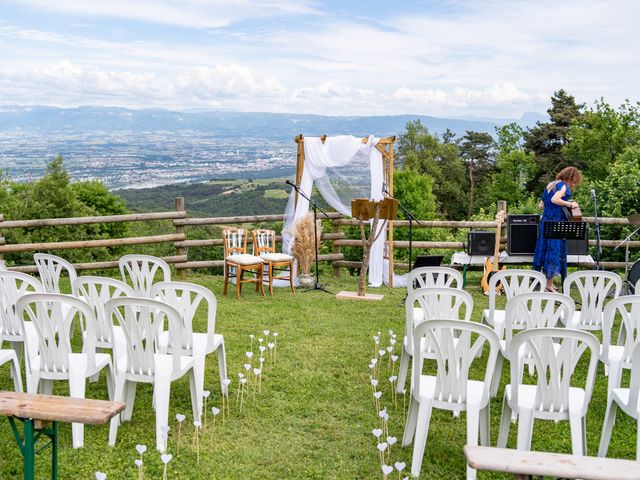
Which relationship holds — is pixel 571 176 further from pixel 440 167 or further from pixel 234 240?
pixel 440 167

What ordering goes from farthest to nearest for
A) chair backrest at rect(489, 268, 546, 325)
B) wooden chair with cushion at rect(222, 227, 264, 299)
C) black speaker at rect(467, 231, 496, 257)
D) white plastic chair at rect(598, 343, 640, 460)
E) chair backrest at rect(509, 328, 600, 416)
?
black speaker at rect(467, 231, 496, 257), wooden chair with cushion at rect(222, 227, 264, 299), chair backrest at rect(489, 268, 546, 325), white plastic chair at rect(598, 343, 640, 460), chair backrest at rect(509, 328, 600, 416)

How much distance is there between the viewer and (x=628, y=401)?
3.32 m

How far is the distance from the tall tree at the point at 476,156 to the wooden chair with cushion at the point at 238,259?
35.5 metres

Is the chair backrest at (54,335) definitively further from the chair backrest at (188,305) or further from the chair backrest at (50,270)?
the chair backrest at (50,270)

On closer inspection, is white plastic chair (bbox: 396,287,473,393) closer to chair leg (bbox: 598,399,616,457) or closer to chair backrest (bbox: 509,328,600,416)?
chair backrest (bbox: 509,328,600,416)

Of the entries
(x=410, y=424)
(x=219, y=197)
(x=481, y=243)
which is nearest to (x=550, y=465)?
(x=410, y=424)

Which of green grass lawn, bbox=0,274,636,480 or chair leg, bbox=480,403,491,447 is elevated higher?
chair leg, bbox=480,403,491,447

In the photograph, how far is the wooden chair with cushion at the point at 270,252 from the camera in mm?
8172

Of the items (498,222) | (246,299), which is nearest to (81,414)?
(246,299)

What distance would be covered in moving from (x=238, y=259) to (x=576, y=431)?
17.6 feet

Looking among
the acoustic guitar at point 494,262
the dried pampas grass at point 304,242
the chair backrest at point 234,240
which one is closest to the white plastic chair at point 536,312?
the acoustic guitar at point 494,262

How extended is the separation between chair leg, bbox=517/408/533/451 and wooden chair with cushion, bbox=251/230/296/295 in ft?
16.9

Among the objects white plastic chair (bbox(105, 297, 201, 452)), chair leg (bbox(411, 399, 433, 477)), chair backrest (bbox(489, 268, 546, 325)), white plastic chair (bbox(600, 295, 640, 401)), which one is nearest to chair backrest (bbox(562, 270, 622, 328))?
chair backrest (bbox(489, 268, 546, 325))

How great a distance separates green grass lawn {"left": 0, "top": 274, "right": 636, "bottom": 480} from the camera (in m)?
3.42
